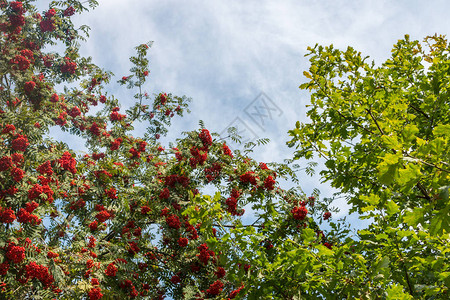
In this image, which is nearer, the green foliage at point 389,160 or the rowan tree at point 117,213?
the green foliage at point 389,160

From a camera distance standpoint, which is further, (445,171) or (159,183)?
(159,183)

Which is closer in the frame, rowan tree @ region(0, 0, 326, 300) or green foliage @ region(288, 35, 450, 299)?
green foliage @ region(288, 35, 450, 299)

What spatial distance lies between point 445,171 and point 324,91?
Answer: 257cm

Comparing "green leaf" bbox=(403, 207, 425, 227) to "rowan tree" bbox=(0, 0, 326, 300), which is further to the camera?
"rowan tree" bbox=(0, 0, 326, 300)

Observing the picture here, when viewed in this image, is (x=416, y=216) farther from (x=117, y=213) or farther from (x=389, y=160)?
(x=117, y=213)

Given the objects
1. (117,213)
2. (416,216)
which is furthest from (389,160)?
(117,213)

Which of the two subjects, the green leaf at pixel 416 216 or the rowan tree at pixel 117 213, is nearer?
the green leaf at pixel 416 216

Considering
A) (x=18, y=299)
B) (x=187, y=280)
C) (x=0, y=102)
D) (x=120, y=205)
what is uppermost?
(x=0, y=102)

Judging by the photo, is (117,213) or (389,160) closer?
(389,160)

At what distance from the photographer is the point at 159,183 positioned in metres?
7.38

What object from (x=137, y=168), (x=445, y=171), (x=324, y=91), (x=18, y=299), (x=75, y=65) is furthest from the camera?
(x=75, y=65)

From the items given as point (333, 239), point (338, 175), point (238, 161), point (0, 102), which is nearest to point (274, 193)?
point (238, 161)

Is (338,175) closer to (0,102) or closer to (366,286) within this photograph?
(366,286)

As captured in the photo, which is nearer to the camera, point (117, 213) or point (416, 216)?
point (416, 216)
